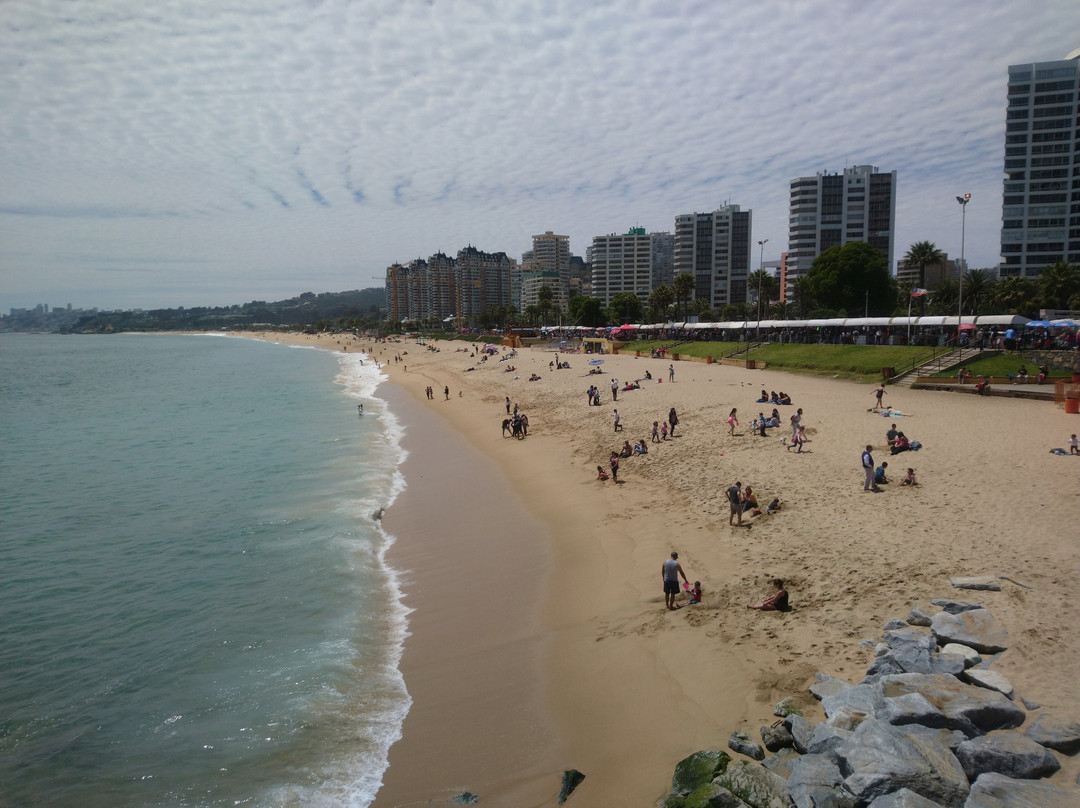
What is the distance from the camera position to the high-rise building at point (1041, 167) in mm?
92188

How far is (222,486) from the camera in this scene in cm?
2344

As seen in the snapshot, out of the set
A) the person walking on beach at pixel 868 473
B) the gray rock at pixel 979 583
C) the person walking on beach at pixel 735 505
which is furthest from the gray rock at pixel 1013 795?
the person walking on beach at pixel 868 473

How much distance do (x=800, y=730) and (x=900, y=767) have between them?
1.42m

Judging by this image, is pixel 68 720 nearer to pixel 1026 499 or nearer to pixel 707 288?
pixel 1026 499

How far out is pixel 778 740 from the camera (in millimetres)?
7289

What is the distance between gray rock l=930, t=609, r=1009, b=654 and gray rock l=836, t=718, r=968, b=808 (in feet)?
7.87

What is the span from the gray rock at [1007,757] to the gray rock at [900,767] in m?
0.16

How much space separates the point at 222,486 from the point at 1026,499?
2378 cm

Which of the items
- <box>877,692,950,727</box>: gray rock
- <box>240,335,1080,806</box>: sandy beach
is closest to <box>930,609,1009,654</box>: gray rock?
<box>240,335,1080,806</box>: sandy beach

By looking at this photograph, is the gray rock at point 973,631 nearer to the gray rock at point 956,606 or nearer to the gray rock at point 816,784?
the gray rock at point 956,606

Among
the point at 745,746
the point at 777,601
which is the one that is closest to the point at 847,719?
the point at 745,746

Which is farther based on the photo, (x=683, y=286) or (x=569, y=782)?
(x=683, y=286)

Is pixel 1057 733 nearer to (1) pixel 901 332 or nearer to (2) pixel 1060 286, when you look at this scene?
(1) pixel 901 332

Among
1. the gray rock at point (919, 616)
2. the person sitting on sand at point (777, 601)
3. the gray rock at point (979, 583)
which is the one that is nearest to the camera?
the gray rock at point (919, 616)
